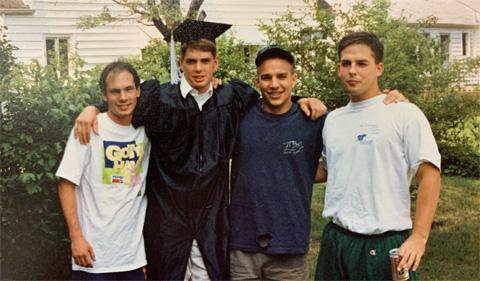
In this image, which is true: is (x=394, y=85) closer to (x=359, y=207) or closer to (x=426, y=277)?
(x=426, y=277)

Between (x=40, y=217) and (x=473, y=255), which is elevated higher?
(x=40, y=217)

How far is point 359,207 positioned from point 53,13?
22.0 ft

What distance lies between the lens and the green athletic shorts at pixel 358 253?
3.16 m

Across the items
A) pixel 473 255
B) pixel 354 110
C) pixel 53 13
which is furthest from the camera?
pixel 53 13

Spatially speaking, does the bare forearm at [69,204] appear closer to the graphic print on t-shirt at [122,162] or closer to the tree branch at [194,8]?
the graphic print on t-shirt at [122,162]

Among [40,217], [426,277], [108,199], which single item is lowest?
[426,277]

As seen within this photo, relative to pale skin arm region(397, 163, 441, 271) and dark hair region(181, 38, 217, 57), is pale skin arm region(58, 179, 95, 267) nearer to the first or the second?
dark hair region(181, 38, 217, 57)

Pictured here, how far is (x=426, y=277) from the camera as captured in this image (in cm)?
595

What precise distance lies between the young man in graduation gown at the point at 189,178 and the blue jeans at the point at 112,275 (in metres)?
0.10

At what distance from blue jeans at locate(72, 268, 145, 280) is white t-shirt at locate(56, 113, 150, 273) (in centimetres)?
3

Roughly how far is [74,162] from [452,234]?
509 centimetres

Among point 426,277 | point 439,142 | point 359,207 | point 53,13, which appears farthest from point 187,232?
point 53,13

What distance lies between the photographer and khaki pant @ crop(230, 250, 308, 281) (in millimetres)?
3451

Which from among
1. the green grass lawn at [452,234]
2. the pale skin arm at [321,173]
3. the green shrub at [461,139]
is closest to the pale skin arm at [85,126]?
the pale skin arm at [321,173]
